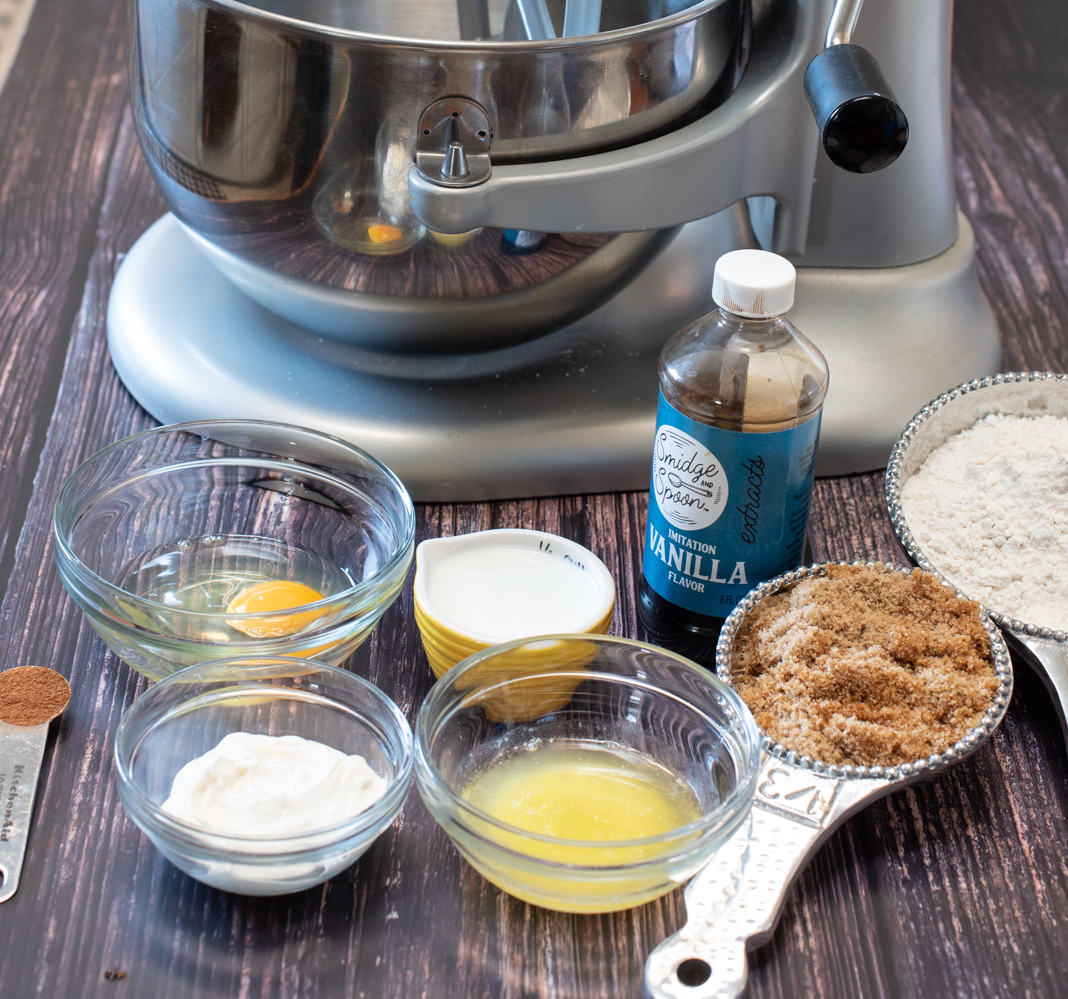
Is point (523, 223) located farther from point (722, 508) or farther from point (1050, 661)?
point (1050, 661)

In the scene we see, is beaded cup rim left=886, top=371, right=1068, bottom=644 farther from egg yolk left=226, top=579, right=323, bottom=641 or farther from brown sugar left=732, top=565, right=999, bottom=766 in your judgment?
egg yolk left=226, top=579, right=323, bottom=641

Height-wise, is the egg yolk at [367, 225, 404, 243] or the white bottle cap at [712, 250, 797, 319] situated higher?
the white bottle cap at [712, 250, 797, 319]

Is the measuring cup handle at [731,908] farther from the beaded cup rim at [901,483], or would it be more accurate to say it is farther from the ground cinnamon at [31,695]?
the ground cinnamon at [31,695]

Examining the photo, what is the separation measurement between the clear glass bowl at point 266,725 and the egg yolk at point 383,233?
0.23 m

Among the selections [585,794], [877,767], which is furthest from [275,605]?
[877,767]

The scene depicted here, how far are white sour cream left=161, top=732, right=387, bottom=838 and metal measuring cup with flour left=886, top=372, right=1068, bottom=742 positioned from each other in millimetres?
298

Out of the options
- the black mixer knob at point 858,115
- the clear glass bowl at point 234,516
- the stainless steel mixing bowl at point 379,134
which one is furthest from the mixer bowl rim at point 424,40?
the clear glass bowl at point 234,516

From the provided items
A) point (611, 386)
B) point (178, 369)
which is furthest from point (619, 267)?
point (178, 369)

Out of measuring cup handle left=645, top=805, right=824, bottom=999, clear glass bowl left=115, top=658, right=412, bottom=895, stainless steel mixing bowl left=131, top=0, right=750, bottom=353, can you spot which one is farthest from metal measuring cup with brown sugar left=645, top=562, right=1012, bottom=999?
stainless steel mixing bowl left=131, top=0, right=750, bottom=353

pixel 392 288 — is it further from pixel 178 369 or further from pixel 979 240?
pixel 979 240

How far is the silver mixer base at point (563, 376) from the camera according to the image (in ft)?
2.31

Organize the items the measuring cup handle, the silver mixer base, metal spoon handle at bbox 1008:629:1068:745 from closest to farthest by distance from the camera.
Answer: the measuring cup handle
metal spoon handle at bbox 1008:629:1068:745
the silver mixer base

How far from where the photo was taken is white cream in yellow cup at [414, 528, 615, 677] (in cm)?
56

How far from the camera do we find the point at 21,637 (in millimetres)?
605
